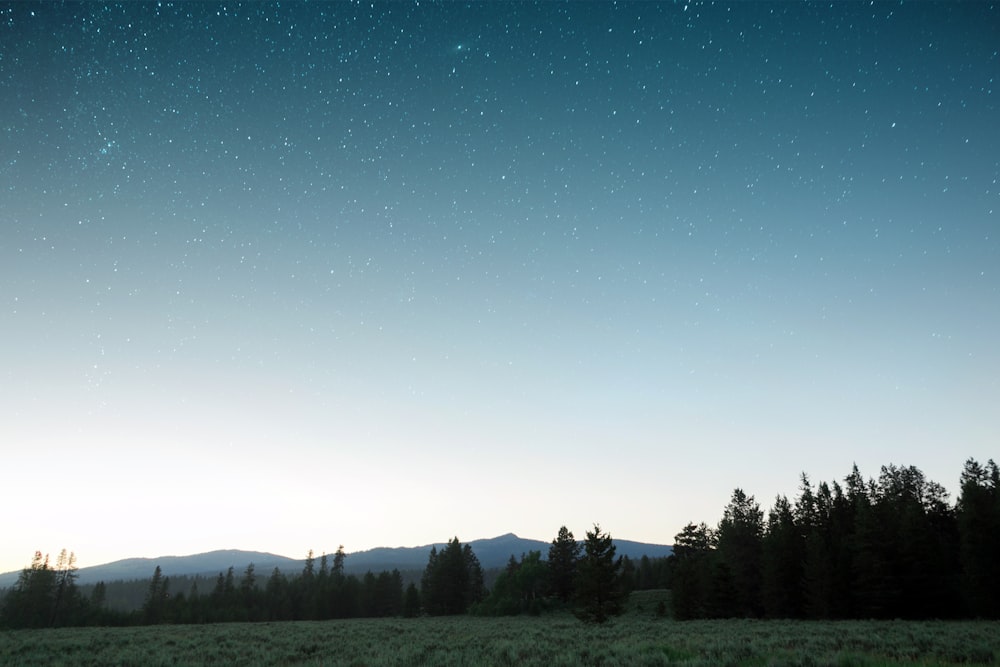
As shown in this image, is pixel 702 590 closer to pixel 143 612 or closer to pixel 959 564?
pixel 959 564

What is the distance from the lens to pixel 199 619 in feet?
235

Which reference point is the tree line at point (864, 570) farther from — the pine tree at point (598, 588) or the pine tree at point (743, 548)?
the pine tree at point (598, 588)

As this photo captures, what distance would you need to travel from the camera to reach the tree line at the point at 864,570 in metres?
36.3

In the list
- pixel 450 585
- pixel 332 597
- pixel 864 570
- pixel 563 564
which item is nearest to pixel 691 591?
pixel 864 570

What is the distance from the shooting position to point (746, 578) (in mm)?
49562

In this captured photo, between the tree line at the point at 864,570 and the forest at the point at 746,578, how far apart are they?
9 centimetres

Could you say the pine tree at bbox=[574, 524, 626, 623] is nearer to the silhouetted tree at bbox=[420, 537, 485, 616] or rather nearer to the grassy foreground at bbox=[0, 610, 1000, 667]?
the grassy foreground at bbox=[0, 610, 1000, 667]

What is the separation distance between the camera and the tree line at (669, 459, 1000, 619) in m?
36.3

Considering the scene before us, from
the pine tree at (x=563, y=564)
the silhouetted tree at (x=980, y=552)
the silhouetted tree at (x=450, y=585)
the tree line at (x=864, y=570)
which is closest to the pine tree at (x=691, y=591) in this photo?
the tree line at (x=864, y=570)

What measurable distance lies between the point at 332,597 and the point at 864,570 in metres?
71.3

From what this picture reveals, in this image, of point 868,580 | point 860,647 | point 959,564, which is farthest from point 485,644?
point 959,564

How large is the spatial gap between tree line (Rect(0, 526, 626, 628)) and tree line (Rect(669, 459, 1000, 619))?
2170 centimetres

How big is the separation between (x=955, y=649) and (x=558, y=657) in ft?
41.1

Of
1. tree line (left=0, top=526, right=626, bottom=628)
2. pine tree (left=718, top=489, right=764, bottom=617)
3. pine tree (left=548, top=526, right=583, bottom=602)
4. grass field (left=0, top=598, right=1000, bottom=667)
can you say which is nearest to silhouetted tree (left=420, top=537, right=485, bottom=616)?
tree line (left=0, top=526, right=626, bottom=628)
